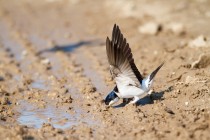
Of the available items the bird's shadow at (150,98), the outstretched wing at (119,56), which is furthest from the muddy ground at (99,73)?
the outstretched wing at (119,56)

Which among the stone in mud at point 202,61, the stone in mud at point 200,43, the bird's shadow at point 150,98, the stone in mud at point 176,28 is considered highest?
the stone in mud at point 176,28

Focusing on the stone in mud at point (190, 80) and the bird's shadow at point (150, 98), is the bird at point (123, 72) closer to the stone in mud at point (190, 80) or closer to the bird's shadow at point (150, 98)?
the bird's shadow at point (150, 98)

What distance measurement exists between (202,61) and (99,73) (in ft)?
5.66

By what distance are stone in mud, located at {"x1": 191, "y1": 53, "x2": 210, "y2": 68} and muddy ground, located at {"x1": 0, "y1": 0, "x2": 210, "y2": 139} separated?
0.05 ft

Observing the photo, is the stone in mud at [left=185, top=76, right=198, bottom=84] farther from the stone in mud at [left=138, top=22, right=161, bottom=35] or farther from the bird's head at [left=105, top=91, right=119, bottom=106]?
the stone in mud at [left=138, top=22, right=161, bottom=35]

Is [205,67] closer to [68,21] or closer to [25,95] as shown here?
[25,95]

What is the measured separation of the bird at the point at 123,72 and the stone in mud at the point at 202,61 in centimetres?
153

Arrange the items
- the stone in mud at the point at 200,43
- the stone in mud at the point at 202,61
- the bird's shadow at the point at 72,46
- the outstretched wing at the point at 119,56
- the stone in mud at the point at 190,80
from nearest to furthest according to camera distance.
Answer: the outstretched wing at the point at 119,56, the stone in mud at the point at 190,80, the stone in mud at the point at 202,61, the stone in mud at the point at 200,43, the bird's shadow at the point at 72,46

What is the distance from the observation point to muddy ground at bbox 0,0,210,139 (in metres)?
6.00

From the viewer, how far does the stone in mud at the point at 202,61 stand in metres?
7.90

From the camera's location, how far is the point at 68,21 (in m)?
14.6

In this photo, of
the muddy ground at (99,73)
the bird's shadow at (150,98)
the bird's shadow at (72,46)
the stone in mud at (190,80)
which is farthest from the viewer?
Result: the bird's shadow at (72,46)

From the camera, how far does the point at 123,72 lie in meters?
6.43

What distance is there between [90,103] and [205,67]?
6.32ft
